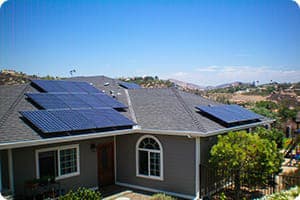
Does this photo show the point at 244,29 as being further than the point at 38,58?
No

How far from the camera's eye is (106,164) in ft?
45.8

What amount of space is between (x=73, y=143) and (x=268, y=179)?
8488 mm

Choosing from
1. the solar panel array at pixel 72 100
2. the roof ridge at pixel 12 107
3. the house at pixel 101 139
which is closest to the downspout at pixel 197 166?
the house at pixel 101 139

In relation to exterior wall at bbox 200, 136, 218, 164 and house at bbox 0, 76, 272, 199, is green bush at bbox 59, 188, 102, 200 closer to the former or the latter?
house at bbox 0, 76, 272, 199

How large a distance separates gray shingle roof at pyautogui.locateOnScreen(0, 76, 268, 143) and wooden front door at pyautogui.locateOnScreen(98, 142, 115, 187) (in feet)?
6.70

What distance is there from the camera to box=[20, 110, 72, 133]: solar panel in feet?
33.3

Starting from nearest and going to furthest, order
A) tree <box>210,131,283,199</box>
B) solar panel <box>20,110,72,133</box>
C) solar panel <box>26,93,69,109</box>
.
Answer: solar panel <box>20,110,72,133</box> → tree <box>210,131,283,199</box> → solar panel <box>26,93,69,109</box>

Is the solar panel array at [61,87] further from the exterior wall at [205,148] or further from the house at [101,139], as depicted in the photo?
the exterior wall at [205,148]

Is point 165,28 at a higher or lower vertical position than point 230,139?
higher

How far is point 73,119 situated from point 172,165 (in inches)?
191

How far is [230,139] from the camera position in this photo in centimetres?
1161

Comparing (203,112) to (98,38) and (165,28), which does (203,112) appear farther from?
(98,38)

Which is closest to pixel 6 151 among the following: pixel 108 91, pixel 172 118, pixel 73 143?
pixel 73 143

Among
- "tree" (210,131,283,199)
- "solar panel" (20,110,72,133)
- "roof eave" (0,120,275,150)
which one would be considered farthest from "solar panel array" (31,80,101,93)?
"tree" (210,131,283,199)
